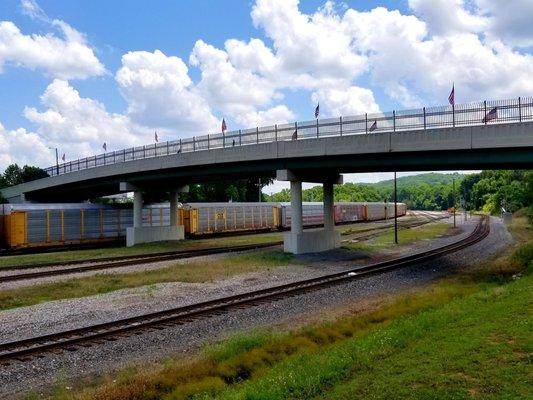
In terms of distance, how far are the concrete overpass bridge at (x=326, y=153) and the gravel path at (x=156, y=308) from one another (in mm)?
6751

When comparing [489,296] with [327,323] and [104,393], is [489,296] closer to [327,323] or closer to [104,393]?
[327,323]

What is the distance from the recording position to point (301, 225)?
35.4 metres

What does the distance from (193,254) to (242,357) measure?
76.9 ft

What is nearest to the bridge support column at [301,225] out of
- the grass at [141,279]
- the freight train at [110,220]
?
the grass at [141,279]

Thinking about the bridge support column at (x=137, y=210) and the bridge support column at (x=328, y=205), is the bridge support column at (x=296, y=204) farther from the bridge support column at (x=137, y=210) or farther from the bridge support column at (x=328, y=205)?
the bridge support column at (x=137, y=210)

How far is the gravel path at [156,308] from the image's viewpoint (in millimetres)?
11031

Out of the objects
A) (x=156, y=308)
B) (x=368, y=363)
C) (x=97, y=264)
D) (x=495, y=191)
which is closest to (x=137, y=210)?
(x=97, y=264)

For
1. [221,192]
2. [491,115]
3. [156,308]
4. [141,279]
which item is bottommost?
[156,308]

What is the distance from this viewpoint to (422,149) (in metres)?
26.8

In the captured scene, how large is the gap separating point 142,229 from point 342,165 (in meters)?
21.9

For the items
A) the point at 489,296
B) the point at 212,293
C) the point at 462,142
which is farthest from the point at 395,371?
the point at 462,142

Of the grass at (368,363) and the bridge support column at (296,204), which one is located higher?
the bridge support column at (296,204)

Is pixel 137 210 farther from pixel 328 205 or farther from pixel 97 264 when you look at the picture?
pixel 328 205

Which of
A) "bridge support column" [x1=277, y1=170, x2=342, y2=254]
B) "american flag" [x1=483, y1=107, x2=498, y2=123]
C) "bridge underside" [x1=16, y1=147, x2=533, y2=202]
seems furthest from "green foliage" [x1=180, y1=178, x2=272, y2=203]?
"american flag" [x1=483, y1=107, x2=498, y2=123]
